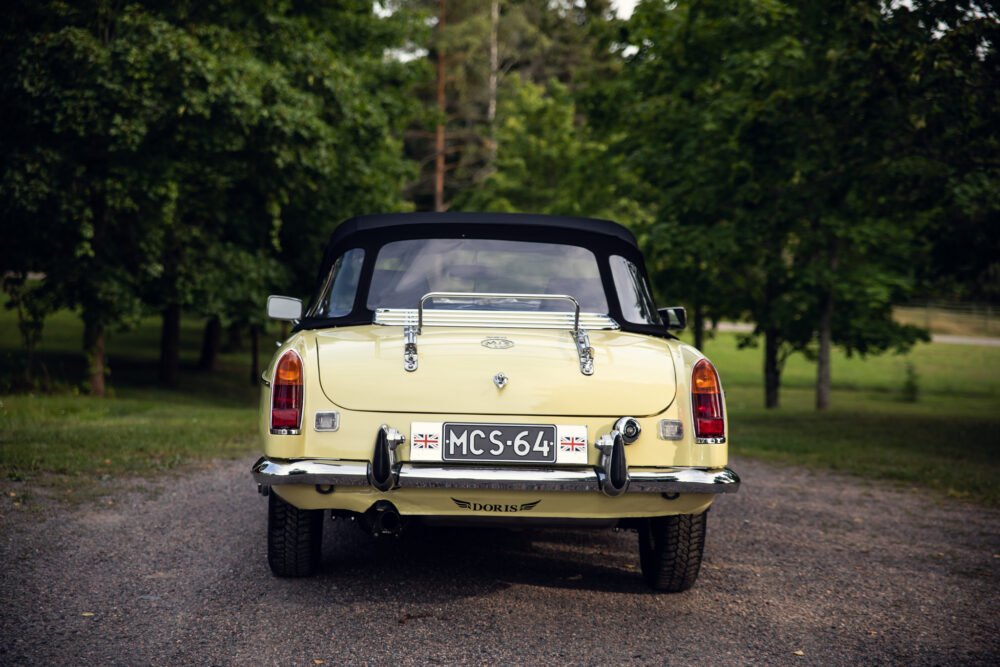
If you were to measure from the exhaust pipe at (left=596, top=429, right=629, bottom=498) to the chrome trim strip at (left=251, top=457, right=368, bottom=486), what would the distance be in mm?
Answer: 1026

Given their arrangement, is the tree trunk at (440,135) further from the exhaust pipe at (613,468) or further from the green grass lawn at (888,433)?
the exhaust pipe at (613,468)

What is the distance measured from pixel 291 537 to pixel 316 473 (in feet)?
2.28

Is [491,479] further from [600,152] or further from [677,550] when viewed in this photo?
[600,152]

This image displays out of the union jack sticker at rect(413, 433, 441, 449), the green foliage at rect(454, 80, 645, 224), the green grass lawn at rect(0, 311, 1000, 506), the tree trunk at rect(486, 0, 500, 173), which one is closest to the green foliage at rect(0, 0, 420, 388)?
the green grass lawn at rect(0, 311, 1000, 506)

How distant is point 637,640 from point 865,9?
795 centimetres

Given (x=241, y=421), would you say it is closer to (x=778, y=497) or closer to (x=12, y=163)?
(x=12, y=163)

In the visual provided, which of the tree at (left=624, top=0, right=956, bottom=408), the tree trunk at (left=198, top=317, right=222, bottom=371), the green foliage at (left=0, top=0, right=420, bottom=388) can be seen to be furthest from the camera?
the tree trunk at (left=198, top=317, right=222, bottom=371)

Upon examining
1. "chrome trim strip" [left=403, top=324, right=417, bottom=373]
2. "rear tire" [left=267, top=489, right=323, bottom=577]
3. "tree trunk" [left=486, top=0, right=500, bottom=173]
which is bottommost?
"rear tire" [left=267, top=489, right=323, bottom=577]

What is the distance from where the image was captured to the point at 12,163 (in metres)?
14.0

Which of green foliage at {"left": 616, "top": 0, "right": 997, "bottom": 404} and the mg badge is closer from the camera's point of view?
the mg badge

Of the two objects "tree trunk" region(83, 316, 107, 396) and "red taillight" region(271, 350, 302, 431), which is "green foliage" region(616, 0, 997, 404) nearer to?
"red taillight" region(271, 350, 302, 431)

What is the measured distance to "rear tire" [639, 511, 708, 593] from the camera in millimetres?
4852

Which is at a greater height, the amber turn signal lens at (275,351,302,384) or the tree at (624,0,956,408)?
the tree at (624,0,956,408)

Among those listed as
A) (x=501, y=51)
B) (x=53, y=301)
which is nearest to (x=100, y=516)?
(x=53, y=301)
